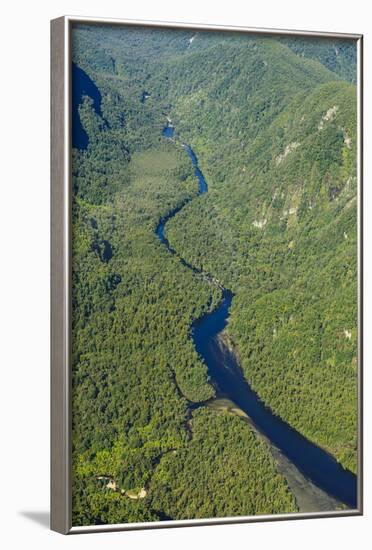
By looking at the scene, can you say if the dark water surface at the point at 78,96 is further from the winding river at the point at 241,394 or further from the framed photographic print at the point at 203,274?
the winding river at the point at 241,394

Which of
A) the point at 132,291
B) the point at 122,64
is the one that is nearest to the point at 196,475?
the point at 132,291

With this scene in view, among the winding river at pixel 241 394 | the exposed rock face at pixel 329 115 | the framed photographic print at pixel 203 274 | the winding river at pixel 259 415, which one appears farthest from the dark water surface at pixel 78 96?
the exposed rock face at pixel 329 115

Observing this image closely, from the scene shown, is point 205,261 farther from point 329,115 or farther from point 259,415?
point 329,115

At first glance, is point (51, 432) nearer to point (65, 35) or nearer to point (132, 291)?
point (132, 291)

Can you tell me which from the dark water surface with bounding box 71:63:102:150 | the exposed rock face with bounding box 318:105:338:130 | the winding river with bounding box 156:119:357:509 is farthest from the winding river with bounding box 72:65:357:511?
the exposed rock face with bounding box 318:105:338:130

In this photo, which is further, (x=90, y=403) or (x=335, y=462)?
(x=335, y=462)

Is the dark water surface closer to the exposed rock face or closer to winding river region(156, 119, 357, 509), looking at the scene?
winding river region(156, 119, 357, 509)
